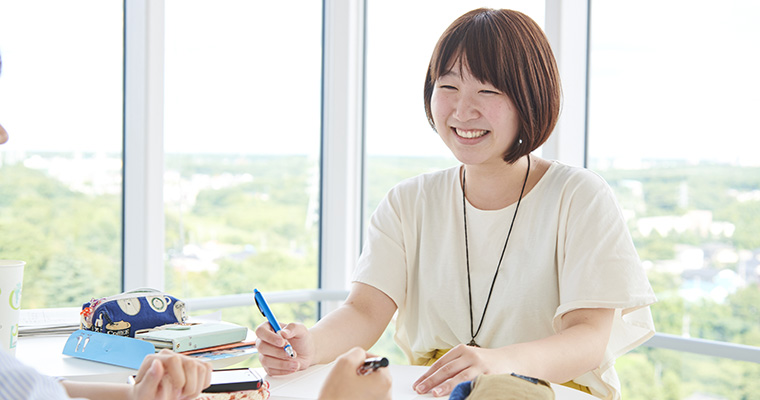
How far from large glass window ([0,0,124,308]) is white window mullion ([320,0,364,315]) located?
799 millimetres

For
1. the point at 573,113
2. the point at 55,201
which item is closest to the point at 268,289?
the point at 55,201

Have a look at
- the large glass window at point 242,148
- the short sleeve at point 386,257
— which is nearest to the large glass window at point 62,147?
the large glass window at point 242,148

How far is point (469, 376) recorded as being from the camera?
3.54 ft

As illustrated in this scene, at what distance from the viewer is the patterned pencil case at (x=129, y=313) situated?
1271 millimetres

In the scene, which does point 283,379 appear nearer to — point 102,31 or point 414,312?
point 414,312

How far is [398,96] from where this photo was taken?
2680 mm

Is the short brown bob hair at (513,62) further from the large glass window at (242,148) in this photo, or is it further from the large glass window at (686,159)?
the large glass window at (242,148)

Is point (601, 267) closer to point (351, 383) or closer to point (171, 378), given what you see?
point (351, 383)

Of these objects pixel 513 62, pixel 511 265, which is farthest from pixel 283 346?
pixel 513 62

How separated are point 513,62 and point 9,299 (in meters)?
1.07

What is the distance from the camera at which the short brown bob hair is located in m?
1.46

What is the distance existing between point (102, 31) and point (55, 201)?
56 centimetres

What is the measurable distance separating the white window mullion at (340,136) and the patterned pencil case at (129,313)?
1330 mm

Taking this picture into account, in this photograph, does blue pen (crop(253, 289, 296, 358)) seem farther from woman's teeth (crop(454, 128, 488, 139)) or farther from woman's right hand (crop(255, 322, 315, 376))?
woman's teeth (crop(454, 128, 488, 139))
